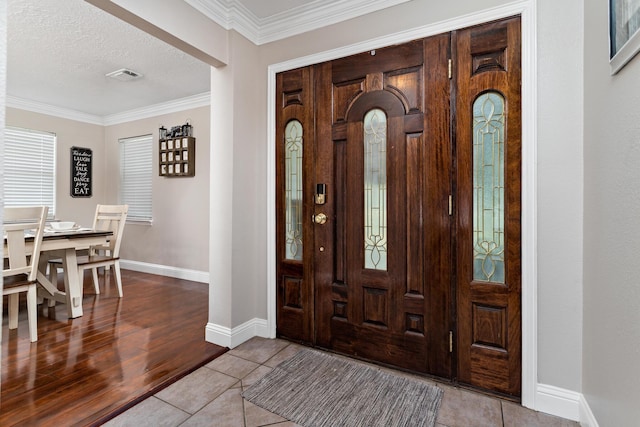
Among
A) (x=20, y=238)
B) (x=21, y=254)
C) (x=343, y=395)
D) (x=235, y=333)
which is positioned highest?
(x=20, y=238)

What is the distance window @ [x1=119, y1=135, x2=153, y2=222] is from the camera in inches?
192

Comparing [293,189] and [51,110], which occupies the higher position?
[51,110]

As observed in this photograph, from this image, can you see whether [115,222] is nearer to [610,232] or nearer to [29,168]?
[29,168]

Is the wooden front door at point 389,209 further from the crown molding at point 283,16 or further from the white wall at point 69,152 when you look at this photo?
the white wall at point 69,152

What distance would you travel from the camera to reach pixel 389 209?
7.07 feet

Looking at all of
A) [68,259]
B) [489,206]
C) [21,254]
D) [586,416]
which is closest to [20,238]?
[21,254]

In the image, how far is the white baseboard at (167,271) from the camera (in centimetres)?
436

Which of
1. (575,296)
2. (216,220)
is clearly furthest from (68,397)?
(575,296)

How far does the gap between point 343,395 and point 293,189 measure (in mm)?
1536

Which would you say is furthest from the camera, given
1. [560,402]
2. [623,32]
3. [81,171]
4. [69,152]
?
[81,171]

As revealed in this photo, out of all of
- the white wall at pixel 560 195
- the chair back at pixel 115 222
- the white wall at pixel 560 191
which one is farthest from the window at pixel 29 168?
the white wall at pixel 560 191

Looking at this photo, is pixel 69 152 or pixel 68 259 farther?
pixel 69 152

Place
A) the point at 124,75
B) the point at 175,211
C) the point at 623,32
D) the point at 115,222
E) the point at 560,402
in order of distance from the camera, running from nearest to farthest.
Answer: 1. the point at 623,32
2. the point at 560,402
3. the point at 124,75
4. the point at 115,222
5. the point at 175,211

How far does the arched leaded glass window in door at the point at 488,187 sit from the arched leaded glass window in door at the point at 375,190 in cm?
58
